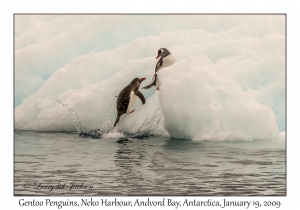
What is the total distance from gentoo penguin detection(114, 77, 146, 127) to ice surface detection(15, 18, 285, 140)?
18 cm

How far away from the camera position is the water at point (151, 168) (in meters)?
6.98

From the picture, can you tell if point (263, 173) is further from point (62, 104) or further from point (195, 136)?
point (62, 104)

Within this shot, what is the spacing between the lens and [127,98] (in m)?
11.4

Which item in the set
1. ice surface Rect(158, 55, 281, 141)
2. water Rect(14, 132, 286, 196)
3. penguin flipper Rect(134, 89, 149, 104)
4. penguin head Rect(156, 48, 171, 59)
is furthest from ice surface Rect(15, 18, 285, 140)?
water Rect(14, 132, 286, 196)

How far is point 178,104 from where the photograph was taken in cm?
1032

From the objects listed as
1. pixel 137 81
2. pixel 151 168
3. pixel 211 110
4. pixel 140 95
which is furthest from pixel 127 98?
pixel 151 168

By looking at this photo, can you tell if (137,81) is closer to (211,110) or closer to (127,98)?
(127,98)

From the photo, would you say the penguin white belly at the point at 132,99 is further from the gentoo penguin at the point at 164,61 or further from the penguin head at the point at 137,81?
the gentoo penguin at the point at 164,61

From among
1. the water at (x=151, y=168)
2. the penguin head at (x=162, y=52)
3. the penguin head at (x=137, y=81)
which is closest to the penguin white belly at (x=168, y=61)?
the penguin head at (x=162, y=52)

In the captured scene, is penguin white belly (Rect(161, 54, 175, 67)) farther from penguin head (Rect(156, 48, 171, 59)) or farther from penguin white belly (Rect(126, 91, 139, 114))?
penguin white belly (Rect(126, 91, 139, 114))

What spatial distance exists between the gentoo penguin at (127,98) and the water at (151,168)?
54.1 inches

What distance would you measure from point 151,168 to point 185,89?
2997mm

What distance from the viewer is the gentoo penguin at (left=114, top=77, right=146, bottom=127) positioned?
11414mm

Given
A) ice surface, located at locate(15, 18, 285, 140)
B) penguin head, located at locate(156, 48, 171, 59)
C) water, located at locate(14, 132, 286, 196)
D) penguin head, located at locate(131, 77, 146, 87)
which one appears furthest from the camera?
penguin head, located at locate(156, 48, 171, 59)
